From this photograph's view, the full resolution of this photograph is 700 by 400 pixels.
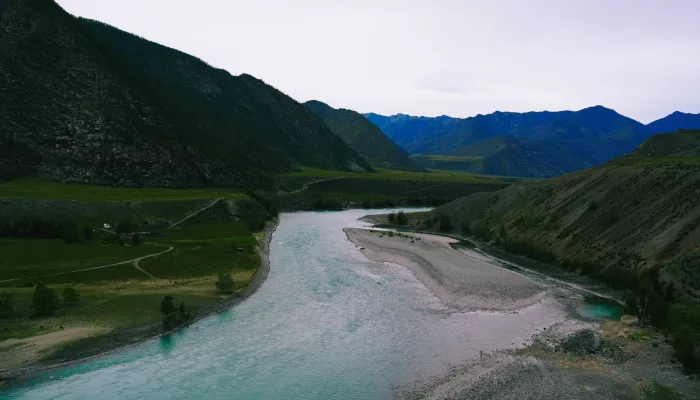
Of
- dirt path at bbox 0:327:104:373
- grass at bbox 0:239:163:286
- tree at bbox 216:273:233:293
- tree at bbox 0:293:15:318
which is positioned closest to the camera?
dirt path at bbox 0:327:104:373

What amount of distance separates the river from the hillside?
557 inches

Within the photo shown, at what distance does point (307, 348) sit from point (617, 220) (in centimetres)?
5133

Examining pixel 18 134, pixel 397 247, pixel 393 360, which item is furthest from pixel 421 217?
pixel 18 134

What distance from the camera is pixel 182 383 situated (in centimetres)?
3625

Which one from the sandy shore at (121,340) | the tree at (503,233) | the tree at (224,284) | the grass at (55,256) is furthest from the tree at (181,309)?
the tree at (503,233)

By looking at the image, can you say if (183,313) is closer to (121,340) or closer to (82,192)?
(121,340)

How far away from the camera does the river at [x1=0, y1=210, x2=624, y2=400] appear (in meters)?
35.3

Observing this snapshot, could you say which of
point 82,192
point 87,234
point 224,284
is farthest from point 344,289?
point 82,192

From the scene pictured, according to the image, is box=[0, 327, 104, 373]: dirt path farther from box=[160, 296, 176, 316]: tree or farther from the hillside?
the hillside

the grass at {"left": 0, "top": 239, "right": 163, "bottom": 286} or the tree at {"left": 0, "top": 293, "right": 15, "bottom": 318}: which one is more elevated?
the grass at {"left": 0, "top": 239, "right": 163, "bottom": 286}

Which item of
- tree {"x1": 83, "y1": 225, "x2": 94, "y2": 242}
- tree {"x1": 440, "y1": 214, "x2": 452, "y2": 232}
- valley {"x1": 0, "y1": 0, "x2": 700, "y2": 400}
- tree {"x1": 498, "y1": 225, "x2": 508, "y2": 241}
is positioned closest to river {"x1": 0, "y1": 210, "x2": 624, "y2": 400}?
valley {"x1": 0, "y1": 0, "x2": 700, "y2": 400}

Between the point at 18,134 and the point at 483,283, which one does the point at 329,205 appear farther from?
the point at 483,283

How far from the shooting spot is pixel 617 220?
7119 cm

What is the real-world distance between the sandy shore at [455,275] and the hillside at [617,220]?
9.75m
